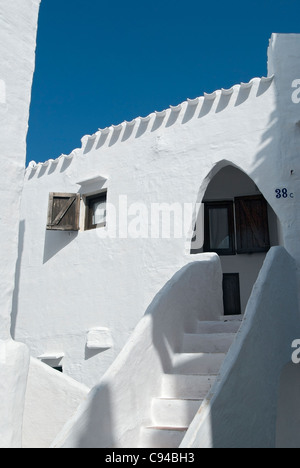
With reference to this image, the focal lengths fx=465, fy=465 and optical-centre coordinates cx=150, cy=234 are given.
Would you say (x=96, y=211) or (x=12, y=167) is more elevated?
(x=96, y=211)

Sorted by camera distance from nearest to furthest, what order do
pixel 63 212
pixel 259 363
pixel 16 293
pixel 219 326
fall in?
pixel 259 363 → pixel 219 326 → pixel 63 212 → pixel 16 293

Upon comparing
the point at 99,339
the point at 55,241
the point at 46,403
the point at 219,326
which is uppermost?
the point at 55,241

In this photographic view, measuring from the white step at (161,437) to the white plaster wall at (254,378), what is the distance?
429 millimetres

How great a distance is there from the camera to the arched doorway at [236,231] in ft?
30.5

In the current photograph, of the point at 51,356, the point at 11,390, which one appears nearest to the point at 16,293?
the point at 51,356

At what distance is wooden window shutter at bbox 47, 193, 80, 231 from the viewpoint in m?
9.62

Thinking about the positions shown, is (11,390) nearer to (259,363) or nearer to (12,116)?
(259,363)

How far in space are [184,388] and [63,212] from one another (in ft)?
19.5

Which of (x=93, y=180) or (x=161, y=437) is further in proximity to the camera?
(x=93, y=180)

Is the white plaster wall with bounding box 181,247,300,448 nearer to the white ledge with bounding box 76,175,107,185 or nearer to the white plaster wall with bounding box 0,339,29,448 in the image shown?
the white plaster wall with bounding box 0,339,29,448

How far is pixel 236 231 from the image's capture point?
31.1 ft
